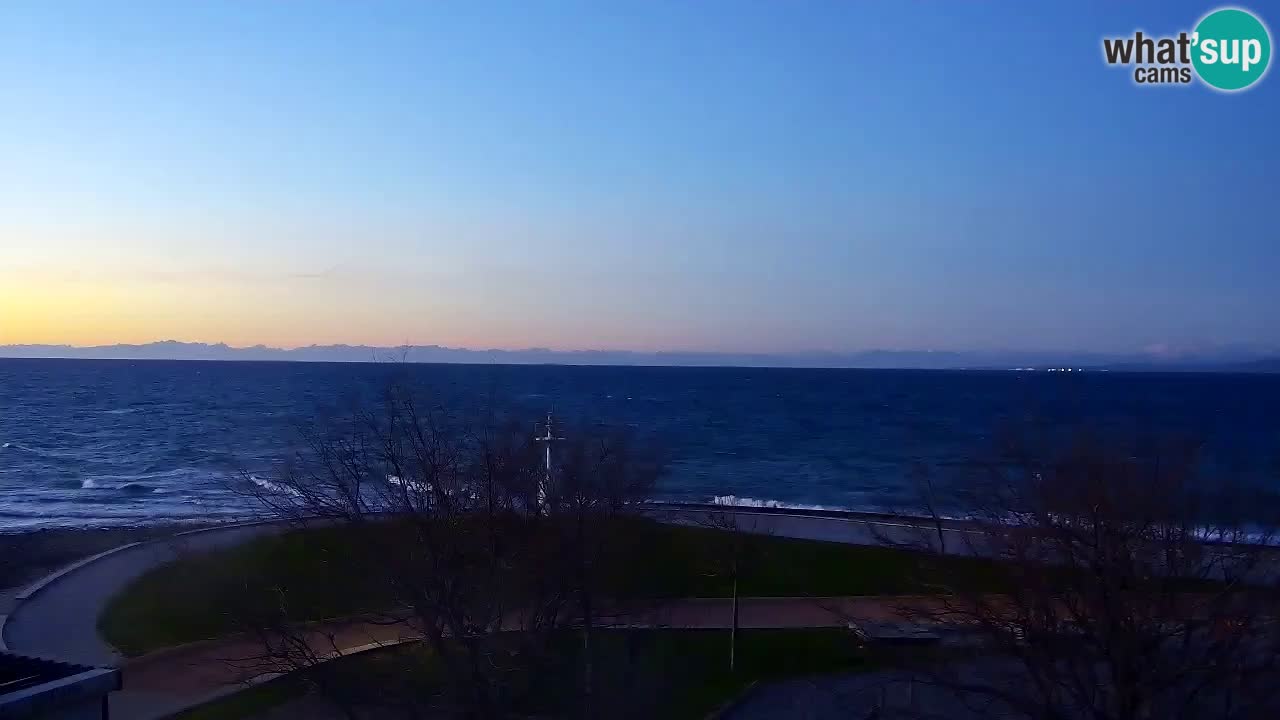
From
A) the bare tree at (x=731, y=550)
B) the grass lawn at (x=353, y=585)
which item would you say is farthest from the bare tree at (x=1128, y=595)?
the bare tree at (x=731, y=550)

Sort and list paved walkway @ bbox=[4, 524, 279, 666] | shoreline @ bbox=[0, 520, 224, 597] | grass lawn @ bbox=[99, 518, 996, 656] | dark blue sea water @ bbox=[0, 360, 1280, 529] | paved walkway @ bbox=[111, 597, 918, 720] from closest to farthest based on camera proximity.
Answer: paved walkway @ bbox=[111, 597, 918, 720] < grass lawn @ bbox=[99, 518, 996, 656] < paved walkway @ bbox=[4, 524, 279, 666] < dark blue sea water @ bbox=[0, 360, 1280, 529] < shoreline @ bbox=[0, 520, 224, 597]

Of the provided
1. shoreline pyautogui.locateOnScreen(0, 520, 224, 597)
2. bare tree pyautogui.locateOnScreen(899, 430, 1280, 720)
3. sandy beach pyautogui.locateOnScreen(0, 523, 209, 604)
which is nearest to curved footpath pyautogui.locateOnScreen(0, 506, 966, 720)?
bare tree pyautogui.locateOnScreen(899, 430, 1280, 720)

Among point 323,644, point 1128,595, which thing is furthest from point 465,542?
point 1128,595

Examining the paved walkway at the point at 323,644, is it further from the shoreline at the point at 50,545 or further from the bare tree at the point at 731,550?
the shoreline at the point at 50,545

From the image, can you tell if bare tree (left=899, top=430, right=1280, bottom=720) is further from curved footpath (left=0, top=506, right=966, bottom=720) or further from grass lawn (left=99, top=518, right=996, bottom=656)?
grass lawn (left=99, top=518, right=996, bottom=656)

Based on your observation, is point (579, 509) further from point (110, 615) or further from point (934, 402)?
point (934, 402)

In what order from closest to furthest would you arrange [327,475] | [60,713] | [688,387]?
[60,713], [327,475], [688,387]

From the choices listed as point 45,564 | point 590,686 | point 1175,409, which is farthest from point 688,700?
point 1175,409
